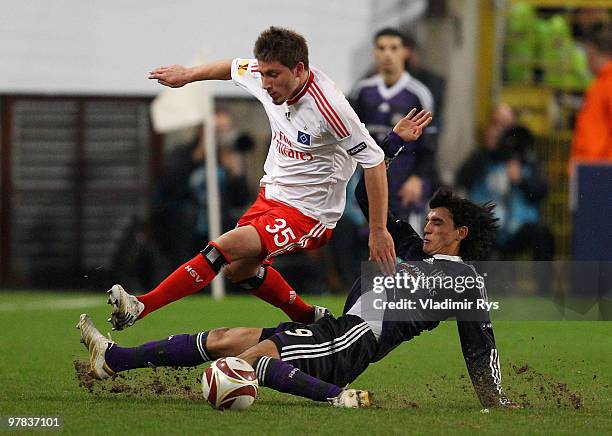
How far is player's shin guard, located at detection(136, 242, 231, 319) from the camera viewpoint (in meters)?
6.80

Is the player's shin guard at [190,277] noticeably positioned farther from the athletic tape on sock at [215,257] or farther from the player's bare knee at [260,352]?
the player's bare knee at [260,352]

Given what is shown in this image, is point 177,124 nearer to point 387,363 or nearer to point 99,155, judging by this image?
point 99,155

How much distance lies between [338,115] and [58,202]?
31.1 ft

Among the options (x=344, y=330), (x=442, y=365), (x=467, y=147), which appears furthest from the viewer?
(x=467, y=147)

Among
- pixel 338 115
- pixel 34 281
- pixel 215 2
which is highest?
pixel 215 2

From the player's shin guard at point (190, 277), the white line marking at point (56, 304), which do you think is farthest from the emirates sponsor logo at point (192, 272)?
the white line marking at point (56, 304)

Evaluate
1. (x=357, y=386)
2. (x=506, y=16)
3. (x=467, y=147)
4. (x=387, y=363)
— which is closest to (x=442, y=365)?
(x=387, y=363)

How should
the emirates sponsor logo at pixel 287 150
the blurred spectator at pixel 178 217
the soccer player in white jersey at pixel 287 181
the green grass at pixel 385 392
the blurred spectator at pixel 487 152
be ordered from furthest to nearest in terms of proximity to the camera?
the blurred spectator at pixel 178 217 → the blurred spectator at pixel 487 152 → the emirates sponsor logo at pixel 287 150 → the soccer player in white jersey at pixel 287 181 → the green grass at pixel 385 392

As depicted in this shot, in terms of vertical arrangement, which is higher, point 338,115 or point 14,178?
point 338,115

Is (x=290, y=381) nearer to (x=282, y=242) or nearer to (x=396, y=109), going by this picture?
(x=282, y=242)

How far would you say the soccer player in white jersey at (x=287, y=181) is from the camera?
22.0 feet

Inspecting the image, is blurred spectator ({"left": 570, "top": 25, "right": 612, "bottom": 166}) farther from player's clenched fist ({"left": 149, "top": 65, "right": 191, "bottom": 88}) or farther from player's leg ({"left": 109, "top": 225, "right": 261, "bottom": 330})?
player's leg ({"left": 109, "top": 225, "right": 261, "bottom": 330})

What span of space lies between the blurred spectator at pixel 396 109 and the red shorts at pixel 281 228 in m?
3.03

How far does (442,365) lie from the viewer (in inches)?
321
